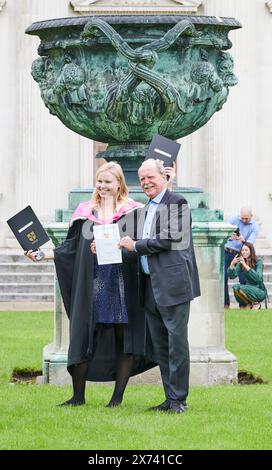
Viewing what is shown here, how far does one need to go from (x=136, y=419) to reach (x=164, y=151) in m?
1.98

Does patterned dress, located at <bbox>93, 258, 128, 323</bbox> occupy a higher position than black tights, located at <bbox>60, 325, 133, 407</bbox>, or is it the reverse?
patterned dress, located at <bbox>93, 258, 128, 323</bbox>

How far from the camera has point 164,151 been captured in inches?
456

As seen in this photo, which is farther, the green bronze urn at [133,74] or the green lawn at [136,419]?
the green bronze urn at [133,74]

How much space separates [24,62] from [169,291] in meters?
14.2

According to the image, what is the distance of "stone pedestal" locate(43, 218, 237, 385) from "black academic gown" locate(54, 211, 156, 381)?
1329mm

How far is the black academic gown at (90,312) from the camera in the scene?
11.2 metres

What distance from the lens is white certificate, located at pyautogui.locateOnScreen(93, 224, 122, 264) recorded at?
11.0 meters

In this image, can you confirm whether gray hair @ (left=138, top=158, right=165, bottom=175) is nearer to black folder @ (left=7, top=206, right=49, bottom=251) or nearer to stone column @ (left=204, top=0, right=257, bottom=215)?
black folder @ (left=7, top=206, right=49, bottom=251)

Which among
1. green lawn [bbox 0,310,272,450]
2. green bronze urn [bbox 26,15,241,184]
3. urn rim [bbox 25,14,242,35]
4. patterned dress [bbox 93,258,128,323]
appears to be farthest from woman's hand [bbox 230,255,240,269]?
patterned dress [bbox 93,258,128,323]

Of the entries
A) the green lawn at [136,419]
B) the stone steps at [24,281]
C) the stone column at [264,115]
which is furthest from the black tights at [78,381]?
the stone column at [264,115]

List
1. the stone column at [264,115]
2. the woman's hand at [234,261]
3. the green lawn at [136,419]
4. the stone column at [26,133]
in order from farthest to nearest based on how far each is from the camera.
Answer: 1. the stone column at [264,115]
2. the stone column at [26,133]
3. the woman's hand at [234,261]
4. the green lawn at [136,419]

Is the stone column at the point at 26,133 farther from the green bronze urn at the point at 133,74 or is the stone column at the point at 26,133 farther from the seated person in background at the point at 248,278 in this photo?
the green bronze urn at the point at 133,74

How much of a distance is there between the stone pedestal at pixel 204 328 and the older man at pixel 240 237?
25.5 feet
